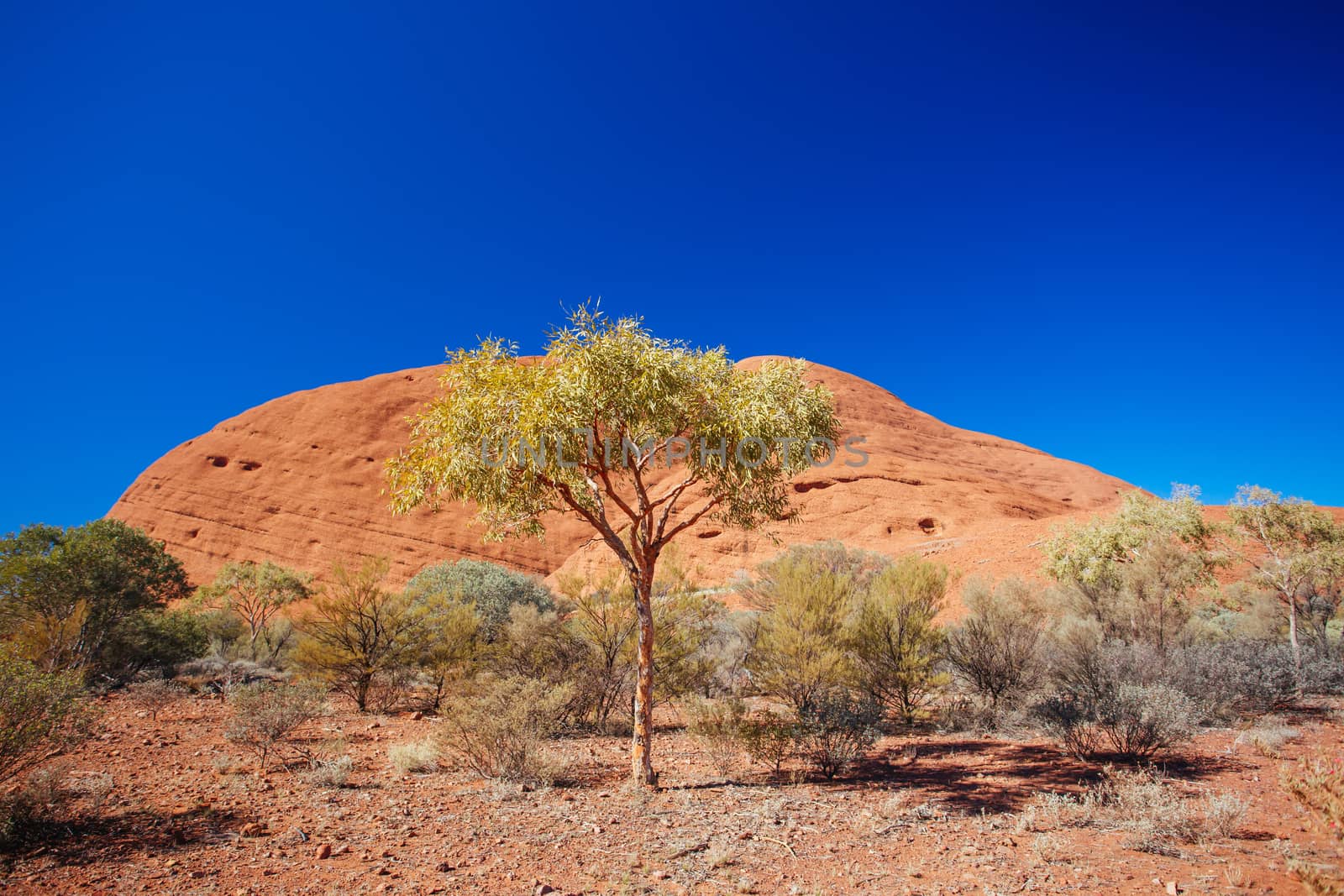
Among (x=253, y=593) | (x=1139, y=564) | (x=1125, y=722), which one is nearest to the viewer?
(x=1125, y=722)

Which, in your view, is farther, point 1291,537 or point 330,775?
point 1291,537

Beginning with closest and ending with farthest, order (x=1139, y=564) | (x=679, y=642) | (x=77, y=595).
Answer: (x=679, y=642)
(x=77, y=595)
(x=1139, y=564)

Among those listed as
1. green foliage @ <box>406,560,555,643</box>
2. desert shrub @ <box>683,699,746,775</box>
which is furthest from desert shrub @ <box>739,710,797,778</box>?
green foliage @ <box>406,560,555,643</box>

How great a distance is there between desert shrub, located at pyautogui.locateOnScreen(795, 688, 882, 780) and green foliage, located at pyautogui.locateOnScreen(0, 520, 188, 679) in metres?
12.0

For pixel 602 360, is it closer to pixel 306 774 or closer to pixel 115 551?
pixel 306 774

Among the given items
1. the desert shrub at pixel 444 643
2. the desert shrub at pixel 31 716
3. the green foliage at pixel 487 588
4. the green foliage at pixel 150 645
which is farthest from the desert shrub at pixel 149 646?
the desert shrub at pixel 31 716

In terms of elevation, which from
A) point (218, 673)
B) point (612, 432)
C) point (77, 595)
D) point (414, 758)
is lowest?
point (218, 673)

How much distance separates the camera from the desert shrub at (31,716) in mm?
5102

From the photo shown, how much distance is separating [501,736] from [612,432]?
386 cm

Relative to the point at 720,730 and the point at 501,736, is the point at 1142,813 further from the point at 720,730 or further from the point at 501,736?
the point at 501,736

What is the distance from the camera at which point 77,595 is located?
1382 centimetres

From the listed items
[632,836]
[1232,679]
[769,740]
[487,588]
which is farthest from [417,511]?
[1232,679]

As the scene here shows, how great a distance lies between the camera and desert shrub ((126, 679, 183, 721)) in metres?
10.6

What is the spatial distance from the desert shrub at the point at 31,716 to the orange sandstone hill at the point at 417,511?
2831cm
